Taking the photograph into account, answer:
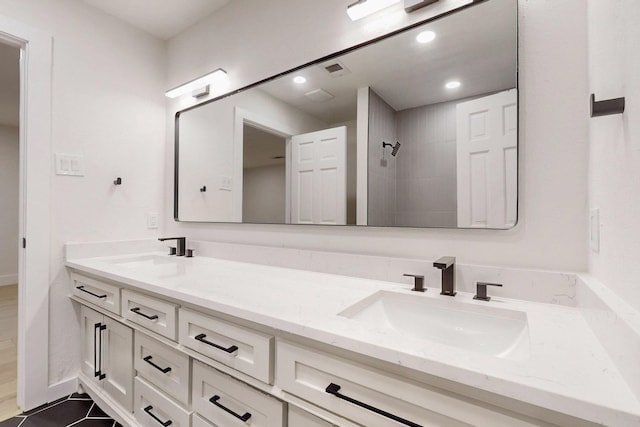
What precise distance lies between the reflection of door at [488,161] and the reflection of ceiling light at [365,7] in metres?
0.55

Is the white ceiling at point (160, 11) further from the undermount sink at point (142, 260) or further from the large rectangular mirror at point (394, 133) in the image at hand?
the undermount sink at point (142, 260)

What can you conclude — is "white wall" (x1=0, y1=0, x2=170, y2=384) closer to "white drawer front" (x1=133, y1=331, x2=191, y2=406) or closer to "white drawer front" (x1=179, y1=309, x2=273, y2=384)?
"white drawer front" (x1=133, y1=331, x2=191, y2=406)

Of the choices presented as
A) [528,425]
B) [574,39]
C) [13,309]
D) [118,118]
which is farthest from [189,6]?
[13,309]

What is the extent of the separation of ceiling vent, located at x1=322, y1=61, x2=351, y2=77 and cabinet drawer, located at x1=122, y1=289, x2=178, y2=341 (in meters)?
1.23

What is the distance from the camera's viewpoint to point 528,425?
1.72 ft

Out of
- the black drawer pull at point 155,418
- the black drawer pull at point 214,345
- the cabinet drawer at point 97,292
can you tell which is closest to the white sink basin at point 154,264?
the cabinet drawer at point 97,292

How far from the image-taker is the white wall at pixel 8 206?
4.63 meters

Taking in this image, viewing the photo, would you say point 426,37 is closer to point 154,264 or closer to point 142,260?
point 154,264

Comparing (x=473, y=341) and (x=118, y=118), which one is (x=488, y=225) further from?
(x=118, y=118)

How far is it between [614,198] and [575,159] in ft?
1.11

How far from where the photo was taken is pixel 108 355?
1.59m

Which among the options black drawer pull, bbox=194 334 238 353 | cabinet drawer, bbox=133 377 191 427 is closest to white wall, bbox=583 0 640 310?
black drawer pull, bbox=194 334 238 353

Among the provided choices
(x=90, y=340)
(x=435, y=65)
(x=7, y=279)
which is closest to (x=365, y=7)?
(x=435, y=65)

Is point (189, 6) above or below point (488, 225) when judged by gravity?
above
